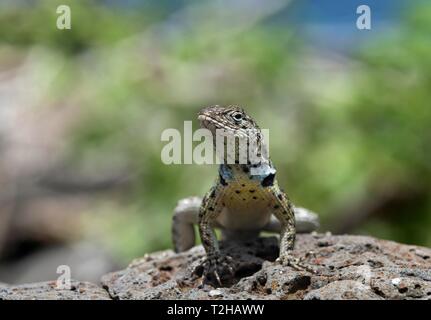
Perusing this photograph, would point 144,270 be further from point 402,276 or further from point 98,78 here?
point 98,78

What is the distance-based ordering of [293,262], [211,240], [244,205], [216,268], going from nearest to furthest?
[293,262] < [216,268] < [211,240] < [244,205]

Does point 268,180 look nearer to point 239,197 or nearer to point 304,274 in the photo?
point 239,197

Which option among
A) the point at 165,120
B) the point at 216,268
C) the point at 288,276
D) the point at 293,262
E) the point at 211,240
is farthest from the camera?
the point at 165,120

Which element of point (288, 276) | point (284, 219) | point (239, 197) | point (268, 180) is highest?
point (268, 180)

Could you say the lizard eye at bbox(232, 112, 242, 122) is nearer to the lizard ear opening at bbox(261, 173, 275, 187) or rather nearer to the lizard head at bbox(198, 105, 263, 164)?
the lizard head at bbox(198, 105, 263, 164)

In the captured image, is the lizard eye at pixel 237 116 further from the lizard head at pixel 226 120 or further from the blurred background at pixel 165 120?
the blurred background at pixel 165 120

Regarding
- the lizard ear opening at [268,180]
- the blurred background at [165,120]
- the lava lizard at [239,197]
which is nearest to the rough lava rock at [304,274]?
the lava lizard at [239,197]

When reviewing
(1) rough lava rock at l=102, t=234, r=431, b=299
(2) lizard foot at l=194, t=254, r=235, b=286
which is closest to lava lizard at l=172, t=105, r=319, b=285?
(2) lizard foot at l=194, t=254, r=235, b=286

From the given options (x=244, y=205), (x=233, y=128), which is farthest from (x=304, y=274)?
(x=233, y=128)
